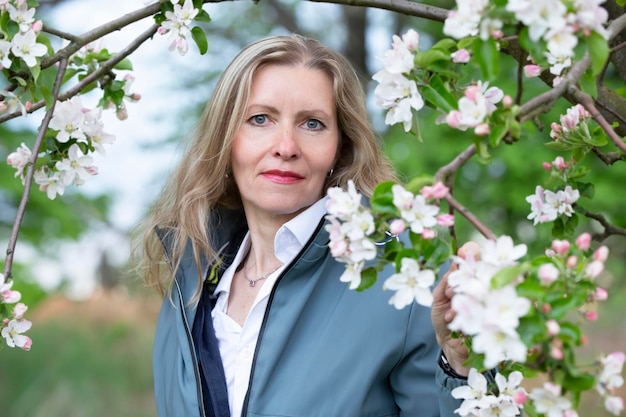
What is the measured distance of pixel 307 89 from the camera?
198 centimetres

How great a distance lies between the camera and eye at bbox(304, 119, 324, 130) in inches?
77.5

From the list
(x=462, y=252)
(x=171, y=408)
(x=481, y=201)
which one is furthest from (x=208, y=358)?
(x=481, y=201)

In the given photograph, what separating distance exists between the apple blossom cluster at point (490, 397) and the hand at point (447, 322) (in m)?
0.04

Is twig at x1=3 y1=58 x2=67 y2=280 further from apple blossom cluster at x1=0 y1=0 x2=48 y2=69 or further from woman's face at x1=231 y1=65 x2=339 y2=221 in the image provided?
woman's face at x1=231 y1=65 x2=339 y2=221

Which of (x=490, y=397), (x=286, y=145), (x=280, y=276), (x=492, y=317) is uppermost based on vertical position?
(x=492, y=317)

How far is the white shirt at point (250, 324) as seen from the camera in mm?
1929

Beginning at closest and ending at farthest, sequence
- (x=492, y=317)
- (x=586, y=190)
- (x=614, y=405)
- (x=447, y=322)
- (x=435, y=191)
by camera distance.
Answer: (x=492, y=317) → (x=614, y=405) → (x=435, y=191) → (x=447, y=322) → (x=586, y=190)

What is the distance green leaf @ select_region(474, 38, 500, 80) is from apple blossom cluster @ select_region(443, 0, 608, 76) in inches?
0.6

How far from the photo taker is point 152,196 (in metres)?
4.61

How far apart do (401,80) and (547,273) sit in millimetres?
419

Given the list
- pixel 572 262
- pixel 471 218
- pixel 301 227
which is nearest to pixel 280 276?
pixel 301 227

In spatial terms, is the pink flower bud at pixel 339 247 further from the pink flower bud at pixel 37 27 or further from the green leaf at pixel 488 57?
the pink flower bud at pixel 37 27

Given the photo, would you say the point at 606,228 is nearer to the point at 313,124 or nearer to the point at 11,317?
the point at 313,124

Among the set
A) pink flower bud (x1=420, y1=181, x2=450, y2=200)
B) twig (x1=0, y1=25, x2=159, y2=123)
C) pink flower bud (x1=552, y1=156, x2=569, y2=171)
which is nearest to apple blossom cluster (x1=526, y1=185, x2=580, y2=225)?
pink flower bud (x1=552, y1=156, x2=569, y2=171)
